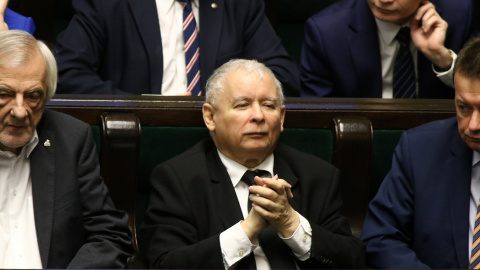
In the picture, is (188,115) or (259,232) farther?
(188,115)

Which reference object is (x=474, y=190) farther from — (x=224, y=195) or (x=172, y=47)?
(x=172, y=47)

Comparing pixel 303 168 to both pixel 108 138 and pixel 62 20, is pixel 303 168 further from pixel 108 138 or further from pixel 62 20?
pixel 62 20

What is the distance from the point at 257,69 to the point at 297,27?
103 cm

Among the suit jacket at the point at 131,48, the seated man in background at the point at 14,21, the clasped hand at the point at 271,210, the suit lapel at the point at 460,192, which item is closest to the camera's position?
the clasped hand at the point at 271,210

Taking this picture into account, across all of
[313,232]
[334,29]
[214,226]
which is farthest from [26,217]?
[334,29]

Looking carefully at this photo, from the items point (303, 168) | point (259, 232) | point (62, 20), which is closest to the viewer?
point (259, 232)

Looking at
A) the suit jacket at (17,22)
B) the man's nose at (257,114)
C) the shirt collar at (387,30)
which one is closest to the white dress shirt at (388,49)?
the shirt collar at (387,30)

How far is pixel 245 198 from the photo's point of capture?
5.73 ft

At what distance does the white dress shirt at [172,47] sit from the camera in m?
2.27

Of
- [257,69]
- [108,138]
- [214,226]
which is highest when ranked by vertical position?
[257,69]

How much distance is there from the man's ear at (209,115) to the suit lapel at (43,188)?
32 cm

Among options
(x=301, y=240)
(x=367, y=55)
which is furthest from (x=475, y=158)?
(x=367, y=55)

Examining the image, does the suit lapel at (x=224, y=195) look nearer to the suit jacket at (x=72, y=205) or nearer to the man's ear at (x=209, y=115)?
the man's ear at (x=209, y=115)

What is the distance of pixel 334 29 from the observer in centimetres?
230
